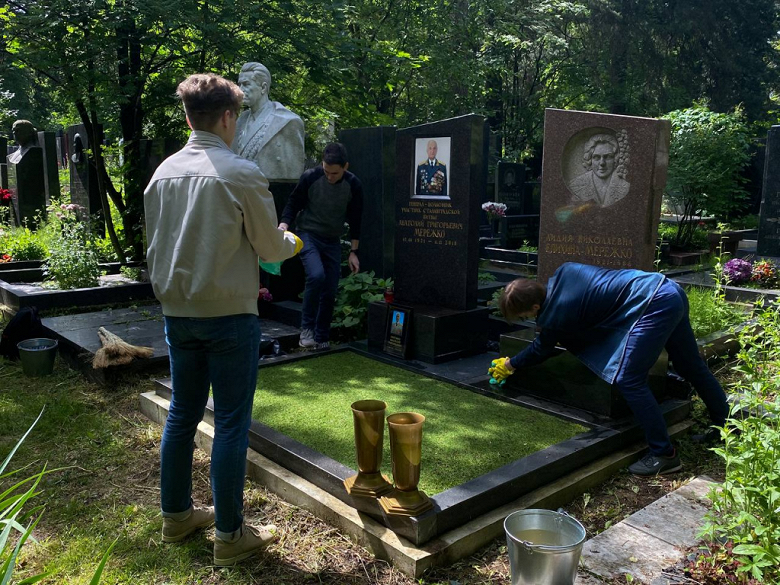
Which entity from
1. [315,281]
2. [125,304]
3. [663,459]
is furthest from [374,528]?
[125,304]

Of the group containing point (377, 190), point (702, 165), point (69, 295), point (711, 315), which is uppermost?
point (702, 165)

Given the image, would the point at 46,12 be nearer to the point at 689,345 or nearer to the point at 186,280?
the point at 186,280

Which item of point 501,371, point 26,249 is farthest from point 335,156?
point 26,249

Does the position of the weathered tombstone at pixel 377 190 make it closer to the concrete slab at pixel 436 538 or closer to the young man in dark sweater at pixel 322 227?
the young man in dark sweater at pixel 322 227

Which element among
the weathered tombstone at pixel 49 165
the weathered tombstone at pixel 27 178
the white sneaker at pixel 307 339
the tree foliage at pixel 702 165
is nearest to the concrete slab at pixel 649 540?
the white sneaker at pixel 307 339

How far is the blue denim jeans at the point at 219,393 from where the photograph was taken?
2.62 m

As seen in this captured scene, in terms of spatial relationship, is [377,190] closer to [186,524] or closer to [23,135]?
[186,524]

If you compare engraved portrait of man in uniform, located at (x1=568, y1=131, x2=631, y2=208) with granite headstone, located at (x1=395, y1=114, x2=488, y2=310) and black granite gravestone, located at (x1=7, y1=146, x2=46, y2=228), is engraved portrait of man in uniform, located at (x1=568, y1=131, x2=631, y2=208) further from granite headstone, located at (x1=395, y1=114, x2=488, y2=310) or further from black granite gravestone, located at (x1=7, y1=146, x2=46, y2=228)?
black granite gravestone, located at (x1=7, y1=146, x2=46, y2=228)

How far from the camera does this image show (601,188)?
469cm

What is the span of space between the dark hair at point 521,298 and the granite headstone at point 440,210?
1577 mm

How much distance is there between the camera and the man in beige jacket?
2.52 metres

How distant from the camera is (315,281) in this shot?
572 centimetres

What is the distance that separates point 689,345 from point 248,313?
2637 millimetres

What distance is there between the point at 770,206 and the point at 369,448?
8113 millimetres
